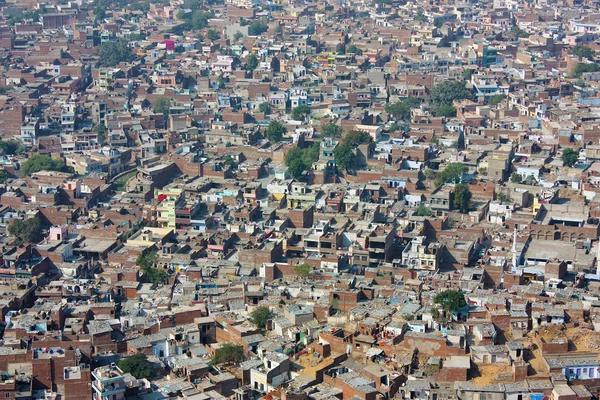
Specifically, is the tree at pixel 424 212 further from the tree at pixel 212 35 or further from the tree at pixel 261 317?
the tree at pixel 212 35

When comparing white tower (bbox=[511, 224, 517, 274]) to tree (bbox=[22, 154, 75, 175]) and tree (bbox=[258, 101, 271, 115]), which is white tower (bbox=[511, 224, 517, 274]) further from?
tree (bbox=[258, 101, 271, 115])

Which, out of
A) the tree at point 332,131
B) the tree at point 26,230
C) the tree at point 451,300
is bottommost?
the tree at point 26,230

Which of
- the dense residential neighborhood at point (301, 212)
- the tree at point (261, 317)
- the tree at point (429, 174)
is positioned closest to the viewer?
the dense residential neighborhood at point (301, 212)

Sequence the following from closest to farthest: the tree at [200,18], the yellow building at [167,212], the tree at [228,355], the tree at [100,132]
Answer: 1. the tree at [228,355]
2. the yellow building at [167,212]
3. the tree at [100,132]
4. the tree at [200,18]

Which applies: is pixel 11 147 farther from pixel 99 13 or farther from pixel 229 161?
pixel 99 13

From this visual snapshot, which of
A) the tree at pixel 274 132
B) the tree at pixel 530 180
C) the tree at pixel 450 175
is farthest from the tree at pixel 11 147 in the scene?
the tree at pixel 530 180

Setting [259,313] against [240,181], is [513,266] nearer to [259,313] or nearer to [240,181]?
[259,313]

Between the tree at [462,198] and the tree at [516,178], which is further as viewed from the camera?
the tree at [516,178]
